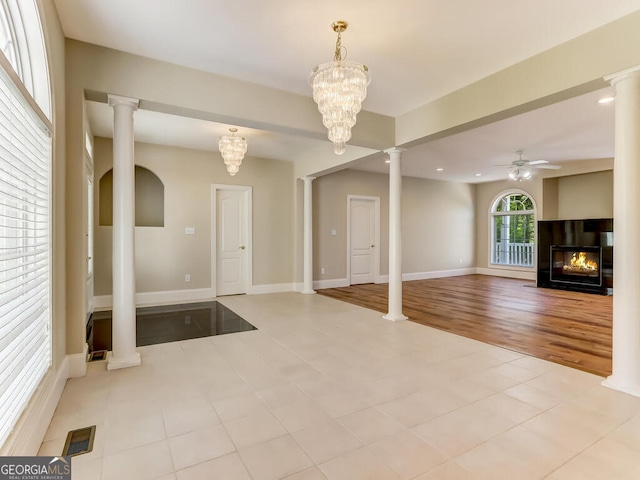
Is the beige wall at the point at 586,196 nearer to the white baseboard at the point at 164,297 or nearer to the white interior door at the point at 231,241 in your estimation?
the white interior door at the point at 231,241

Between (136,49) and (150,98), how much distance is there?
39cm

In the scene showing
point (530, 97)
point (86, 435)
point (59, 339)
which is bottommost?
point (86, 435)

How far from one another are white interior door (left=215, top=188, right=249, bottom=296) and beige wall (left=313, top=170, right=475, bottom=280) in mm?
1596

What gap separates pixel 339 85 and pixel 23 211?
212cm

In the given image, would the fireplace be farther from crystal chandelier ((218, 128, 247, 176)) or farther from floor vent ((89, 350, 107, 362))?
floor vent ((89, 350, 107, 362))

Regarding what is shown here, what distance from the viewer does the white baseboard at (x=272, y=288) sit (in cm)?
664

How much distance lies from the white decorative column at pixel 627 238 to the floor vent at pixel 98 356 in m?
4.34

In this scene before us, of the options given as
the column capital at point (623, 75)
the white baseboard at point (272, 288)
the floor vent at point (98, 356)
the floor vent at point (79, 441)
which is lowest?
the floor vent at point (79, 441)

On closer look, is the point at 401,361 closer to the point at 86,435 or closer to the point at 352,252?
the point at 86,435

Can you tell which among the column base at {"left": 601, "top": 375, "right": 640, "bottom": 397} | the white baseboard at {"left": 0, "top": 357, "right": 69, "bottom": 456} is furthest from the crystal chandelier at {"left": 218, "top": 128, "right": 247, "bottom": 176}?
the column base at {"left": 601, "top": 375, "right": 640, "bottom": 397}

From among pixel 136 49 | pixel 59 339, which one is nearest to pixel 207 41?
pixel 136 49

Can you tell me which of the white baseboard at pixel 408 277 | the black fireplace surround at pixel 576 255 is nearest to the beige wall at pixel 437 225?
the white baseboard at pixel 408 277

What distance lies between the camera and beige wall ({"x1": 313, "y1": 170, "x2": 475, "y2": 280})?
7492mm

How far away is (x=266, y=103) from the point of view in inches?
140
